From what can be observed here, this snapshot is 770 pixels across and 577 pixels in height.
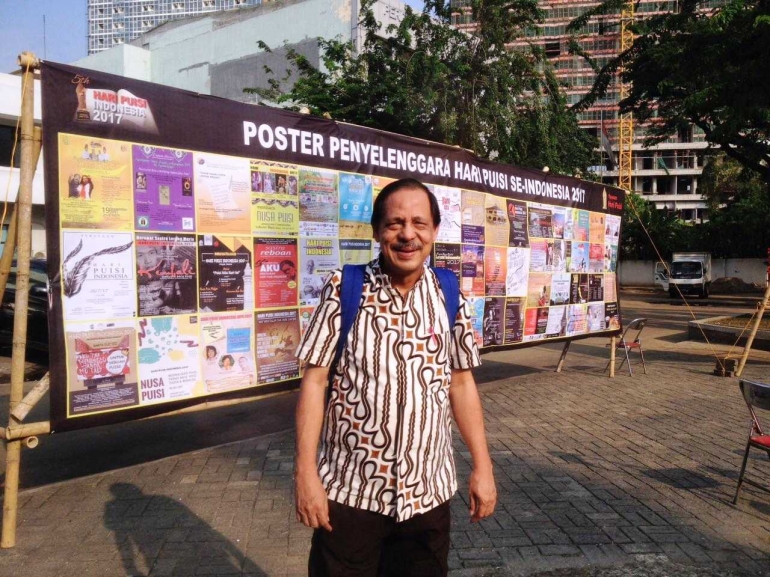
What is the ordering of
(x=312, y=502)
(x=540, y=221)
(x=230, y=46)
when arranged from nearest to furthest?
(x=312, y=502) < (x=540, y=221) < (x=230, y=46)

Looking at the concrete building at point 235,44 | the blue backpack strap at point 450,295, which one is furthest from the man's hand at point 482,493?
the concrete building at point 235,44

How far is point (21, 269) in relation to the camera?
3.92 metres

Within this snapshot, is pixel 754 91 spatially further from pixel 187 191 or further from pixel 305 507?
pixel 305 507

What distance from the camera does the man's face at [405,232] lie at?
2.27 m

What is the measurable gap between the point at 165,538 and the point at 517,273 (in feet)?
15.6

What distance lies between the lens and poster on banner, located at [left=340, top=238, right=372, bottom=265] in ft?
18.3

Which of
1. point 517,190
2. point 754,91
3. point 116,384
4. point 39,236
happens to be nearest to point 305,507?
point 116,384

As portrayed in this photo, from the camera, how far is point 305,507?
2170mm

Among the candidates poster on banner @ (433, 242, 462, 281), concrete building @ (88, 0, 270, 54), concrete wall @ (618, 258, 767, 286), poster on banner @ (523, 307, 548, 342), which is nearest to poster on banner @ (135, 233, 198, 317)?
poster on banner @ (433, 242, 462, 281)

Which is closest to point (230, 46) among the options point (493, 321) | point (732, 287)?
point (732, 287)

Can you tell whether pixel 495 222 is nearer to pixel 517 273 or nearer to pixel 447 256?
pixel 517 273

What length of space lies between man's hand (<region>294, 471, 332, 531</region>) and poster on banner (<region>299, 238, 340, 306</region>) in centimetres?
311

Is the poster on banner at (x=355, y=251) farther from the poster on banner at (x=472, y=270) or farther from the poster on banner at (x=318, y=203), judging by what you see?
the poster on banner at (x=472, y=270)

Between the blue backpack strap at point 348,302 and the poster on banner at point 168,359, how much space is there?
2403 mm
